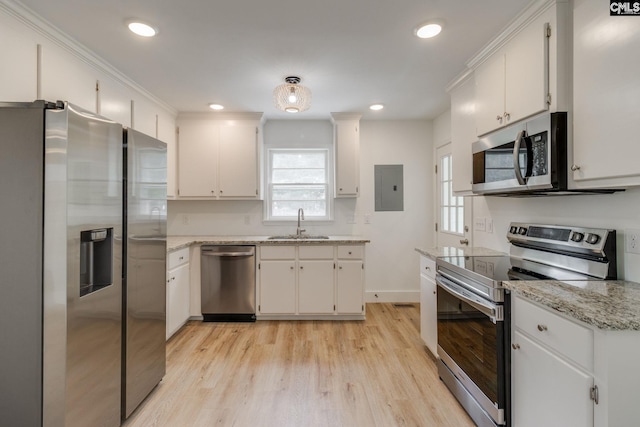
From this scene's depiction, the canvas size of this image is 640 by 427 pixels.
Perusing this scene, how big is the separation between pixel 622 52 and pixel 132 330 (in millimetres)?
2771

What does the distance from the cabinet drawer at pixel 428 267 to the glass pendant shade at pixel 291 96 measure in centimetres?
167

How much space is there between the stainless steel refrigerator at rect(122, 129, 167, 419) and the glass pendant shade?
100 cm

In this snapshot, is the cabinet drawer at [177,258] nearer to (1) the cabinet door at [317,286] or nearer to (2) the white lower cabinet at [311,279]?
(2) the white lower cabinet at [311,279]

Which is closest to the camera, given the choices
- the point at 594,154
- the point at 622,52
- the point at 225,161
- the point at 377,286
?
the point at 622,52

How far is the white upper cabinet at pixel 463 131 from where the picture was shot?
243cm

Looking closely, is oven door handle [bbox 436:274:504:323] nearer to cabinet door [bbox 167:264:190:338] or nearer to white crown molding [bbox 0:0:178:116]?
cabinet door [bbox 167:264:190:338]

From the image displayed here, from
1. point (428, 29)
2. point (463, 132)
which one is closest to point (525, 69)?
point (428, 29)

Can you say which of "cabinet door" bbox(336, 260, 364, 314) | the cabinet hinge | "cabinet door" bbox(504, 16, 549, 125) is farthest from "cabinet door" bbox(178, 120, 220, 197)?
the cabinet hinge

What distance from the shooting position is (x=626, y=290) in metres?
1.31

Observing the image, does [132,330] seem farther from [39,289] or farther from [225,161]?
[225,161]

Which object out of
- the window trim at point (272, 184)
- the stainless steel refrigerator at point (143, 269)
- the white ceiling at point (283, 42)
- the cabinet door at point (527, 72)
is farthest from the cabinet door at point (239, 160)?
the cabinet door at point (527, 72)

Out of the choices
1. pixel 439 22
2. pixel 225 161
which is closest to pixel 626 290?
pixel 439 22

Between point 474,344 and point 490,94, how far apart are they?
64.9 inches

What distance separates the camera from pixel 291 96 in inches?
99.6
